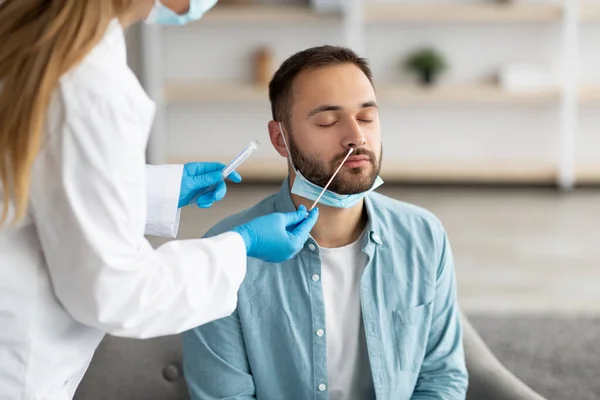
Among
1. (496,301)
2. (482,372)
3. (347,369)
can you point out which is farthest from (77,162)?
(496,301)

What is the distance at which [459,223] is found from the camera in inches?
194

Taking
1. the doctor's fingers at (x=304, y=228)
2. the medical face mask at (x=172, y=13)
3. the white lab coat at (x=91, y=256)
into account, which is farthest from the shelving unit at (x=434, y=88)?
the white lab coat at (x=91, y=256)

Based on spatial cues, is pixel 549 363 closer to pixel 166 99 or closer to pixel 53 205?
pixel 53 205

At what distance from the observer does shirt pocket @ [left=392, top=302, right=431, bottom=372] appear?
6.09ft

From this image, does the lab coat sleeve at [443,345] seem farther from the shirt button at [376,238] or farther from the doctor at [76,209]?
the doctor at [76,209]

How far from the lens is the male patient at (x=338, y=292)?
182cm

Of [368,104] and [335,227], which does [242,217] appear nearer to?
[335,227]

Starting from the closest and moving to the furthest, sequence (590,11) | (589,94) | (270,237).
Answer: (270,237) < (590,11) < (589,94)

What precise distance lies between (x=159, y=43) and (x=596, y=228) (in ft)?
9.46

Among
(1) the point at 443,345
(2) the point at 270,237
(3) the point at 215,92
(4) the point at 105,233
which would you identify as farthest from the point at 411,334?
(3) the point at 215,92

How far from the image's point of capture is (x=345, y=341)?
6.09ft

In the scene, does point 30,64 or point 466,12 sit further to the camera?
point 466,12

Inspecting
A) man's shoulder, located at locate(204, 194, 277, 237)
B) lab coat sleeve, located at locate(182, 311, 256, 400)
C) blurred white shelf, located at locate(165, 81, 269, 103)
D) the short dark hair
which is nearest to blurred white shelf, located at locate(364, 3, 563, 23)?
blurred white shelf, located at locate(165, 81, 269, 103)

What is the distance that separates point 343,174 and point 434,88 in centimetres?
389
